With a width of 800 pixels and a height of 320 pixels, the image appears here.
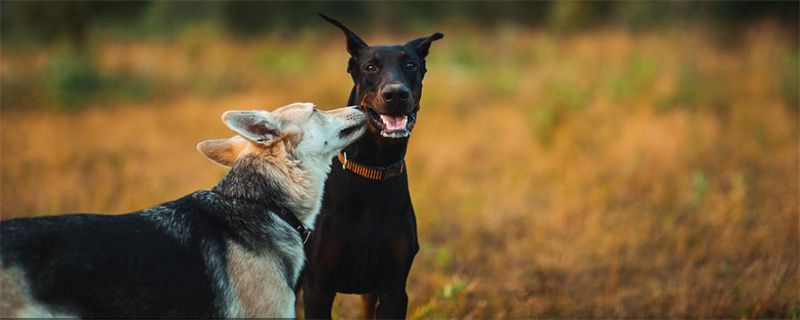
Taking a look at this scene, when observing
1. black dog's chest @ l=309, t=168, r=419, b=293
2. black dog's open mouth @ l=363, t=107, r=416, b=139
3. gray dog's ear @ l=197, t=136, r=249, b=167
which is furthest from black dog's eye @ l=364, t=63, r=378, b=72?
gray dog's ear @ l=197, t=136, r=249, b=167

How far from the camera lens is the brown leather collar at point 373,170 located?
4371mm

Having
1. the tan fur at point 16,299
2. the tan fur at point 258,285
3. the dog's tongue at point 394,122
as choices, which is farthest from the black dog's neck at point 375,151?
the tan fur at point 16,299

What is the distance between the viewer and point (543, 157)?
1062 centimetres

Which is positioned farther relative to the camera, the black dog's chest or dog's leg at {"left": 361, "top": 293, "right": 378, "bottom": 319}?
dog's leg at {"left": 361, "top": 293, "right": 378, "bottom": 319}

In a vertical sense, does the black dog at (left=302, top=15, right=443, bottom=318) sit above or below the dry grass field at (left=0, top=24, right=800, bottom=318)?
above

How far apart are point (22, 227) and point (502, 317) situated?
3864mm

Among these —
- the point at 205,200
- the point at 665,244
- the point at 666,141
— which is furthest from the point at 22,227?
the point at 666,141

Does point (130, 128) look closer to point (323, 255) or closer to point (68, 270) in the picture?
point (323, 255)

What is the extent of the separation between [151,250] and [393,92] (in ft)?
5.39

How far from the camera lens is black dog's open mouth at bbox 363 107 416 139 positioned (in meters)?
4.36

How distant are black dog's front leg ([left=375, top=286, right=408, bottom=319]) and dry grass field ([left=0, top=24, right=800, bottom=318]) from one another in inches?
32.9

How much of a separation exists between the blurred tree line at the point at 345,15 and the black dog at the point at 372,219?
13.6 m

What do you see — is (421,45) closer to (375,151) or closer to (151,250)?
(375,151)

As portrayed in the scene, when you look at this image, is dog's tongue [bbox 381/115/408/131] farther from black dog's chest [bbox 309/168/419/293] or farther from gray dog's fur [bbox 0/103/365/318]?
black dog's chest [bbox 309/168/419/293]
